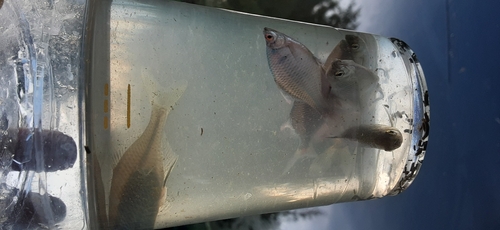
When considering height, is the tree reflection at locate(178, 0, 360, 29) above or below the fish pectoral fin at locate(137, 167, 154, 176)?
above

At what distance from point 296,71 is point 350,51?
159mm

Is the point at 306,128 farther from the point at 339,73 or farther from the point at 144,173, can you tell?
the point at 144,173

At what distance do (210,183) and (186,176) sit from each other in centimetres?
4

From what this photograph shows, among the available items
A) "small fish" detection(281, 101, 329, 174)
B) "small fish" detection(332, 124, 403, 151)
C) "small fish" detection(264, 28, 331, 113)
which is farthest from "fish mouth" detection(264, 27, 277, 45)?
"small fish" detection(332, 124, 403, 151)

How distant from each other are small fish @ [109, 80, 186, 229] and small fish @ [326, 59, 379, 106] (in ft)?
0.94

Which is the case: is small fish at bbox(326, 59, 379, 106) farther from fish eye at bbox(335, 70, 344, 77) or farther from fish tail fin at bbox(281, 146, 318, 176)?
fish tail fin at bbox(281, 146, 318, 176)

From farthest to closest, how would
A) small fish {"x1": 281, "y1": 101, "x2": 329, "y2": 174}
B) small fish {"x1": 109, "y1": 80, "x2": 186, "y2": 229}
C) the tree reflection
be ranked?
the tree reflection, small fish {"x1": 281, "y1": 101, "x2": 329, "y2": 174}, small fish {"x1": 109, "y1": 80, "x2": 186, "y2": 229}

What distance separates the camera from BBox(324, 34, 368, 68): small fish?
2.31 ft

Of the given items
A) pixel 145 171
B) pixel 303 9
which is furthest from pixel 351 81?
pixel 145 171

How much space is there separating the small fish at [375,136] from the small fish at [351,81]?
5 centimetres

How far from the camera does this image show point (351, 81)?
0.68 m

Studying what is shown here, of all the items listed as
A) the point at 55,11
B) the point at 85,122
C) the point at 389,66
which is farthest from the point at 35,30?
the point at 389,66

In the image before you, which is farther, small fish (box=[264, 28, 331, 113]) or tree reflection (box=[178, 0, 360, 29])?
tree reflection (box=[178, 0, 360, 29])

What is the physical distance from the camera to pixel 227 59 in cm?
60
